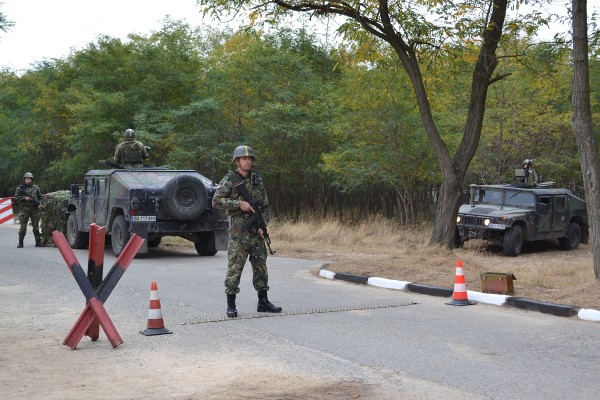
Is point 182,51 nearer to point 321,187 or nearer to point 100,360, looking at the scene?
point 321,187

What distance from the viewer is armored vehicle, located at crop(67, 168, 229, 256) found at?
1653 centimetres

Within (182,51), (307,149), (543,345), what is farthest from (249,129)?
(543,345)

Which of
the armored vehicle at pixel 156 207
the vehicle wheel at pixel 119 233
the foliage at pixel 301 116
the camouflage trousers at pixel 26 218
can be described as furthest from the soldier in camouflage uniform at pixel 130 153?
the foliage at pixel 301 116

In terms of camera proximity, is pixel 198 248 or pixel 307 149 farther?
pixel 307 149

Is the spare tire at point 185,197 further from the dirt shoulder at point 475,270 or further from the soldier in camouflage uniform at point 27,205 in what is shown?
the soldier in camouflage uniform at point 27,205

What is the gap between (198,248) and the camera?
18.0 meters

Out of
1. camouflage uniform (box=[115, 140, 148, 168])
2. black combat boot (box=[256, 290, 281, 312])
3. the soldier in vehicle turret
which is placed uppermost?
camouflage uniform (box=[115, 140, 148, 168])

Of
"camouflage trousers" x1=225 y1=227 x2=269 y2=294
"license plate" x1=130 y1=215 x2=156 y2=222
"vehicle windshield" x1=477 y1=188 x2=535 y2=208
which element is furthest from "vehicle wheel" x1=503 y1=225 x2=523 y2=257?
"camouflage trousers" x1=225 y1=227 x2=269 y2=294

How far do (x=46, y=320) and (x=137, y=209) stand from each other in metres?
7.55

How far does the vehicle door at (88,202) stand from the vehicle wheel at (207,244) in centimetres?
279

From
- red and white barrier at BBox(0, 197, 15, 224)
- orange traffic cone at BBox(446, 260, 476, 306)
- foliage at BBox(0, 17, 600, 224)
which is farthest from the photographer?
foliage at BBox(0, 17, 600, 224)

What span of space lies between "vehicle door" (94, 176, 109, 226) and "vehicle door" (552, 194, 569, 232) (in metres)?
11.4

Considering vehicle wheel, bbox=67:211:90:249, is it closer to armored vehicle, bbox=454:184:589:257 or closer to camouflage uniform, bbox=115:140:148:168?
camouflage uniform, bbox=115:140:148:168

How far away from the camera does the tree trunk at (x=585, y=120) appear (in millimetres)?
11125
